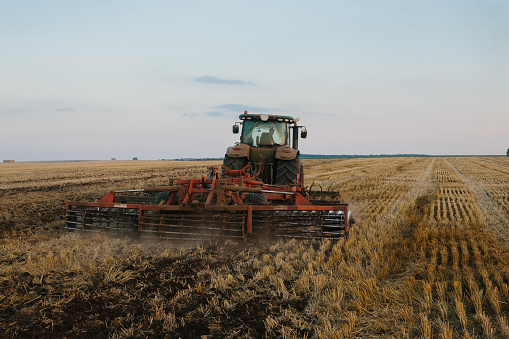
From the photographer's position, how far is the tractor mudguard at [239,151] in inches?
348

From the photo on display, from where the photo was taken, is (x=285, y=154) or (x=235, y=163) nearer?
(x=285, y=154)

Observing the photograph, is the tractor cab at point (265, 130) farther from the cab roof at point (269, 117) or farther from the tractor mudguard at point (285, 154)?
the tractor mudguard at point (285, 154)

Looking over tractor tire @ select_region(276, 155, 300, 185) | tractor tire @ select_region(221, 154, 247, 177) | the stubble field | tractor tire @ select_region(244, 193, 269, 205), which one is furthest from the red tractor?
tractor tire @ select_region(221, 154, 247, 177)

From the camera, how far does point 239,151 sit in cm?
888

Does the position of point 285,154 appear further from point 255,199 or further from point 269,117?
point 255,199

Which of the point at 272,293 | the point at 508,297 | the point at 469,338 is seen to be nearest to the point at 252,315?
the point at 272,293

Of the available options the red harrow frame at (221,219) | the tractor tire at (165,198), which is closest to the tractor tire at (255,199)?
the red harrow frame at (221,219)

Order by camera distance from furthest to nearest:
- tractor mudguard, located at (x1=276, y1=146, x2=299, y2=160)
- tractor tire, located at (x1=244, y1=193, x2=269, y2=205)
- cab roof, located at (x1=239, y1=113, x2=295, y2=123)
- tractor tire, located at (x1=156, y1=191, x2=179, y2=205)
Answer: cab roof, located at (x1=239, y1=113, x2=295, y2=123), tractor mudguard, located at (x1=276, y1=146, x2=299, y2=160), tractor tire, located at (x1=156, y1=191, x2=179, y2=205), tractor tire, located at (x1=244, y1=193, x2=269, y2=205)

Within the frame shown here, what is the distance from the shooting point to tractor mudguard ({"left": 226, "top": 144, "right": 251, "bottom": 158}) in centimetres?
884

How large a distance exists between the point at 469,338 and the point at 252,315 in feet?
5.85

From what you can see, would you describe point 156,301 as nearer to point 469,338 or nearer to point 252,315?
point 252,315

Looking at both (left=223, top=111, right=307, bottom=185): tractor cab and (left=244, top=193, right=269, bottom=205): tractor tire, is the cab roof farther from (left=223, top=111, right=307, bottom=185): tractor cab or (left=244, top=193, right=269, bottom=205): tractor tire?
(left=244, top=193, right=269, bottom=205): tractor tire

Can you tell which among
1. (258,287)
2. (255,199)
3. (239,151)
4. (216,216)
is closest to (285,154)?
(239,151)

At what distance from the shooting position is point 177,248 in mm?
6004
